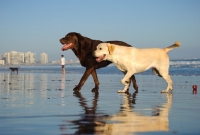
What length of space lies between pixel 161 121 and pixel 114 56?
606 centimetres

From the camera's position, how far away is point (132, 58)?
12062mm

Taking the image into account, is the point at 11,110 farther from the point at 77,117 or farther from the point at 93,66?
the point at 93,66

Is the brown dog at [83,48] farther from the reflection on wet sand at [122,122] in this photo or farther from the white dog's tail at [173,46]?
the reflection on wet sand at [122,122]

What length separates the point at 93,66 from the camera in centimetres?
1295

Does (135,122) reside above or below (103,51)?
below

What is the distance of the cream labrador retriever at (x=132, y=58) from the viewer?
11875 millimetres

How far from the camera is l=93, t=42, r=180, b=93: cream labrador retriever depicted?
39.0 feet

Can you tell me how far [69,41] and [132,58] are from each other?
80.4 inches

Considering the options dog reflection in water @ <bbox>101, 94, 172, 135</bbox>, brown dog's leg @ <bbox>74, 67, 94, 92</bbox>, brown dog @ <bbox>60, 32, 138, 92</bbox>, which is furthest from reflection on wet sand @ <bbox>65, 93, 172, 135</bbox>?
brown dog @ <bbox>60, 32, 138, 92</bbox>

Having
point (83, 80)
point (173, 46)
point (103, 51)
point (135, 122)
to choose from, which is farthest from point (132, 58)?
point (135, 122)

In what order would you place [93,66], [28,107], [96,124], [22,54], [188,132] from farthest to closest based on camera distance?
[22,54], [93,66], [28,107], [96,124], [188,132]

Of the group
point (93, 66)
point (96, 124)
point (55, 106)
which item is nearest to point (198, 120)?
point (96, 124)

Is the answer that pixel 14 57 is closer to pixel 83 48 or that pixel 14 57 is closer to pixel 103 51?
pixel 83 48

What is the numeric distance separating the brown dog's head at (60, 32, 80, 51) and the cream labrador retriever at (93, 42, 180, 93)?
1.08m
